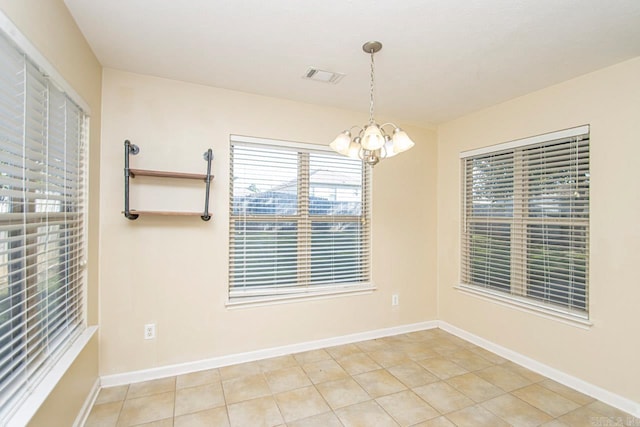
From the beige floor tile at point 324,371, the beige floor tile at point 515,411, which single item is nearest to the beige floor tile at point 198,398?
the beige floor tile at point 324,371

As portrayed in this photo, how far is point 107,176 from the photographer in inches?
93.3

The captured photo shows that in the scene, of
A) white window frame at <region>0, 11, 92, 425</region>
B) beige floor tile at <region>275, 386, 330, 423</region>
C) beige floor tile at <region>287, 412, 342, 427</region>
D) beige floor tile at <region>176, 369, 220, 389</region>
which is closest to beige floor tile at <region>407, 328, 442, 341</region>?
beige floor tile at <region>275, 386, 330, 423</region>

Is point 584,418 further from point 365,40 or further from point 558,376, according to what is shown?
point 365,40

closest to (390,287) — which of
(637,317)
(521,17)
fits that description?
(637,317)

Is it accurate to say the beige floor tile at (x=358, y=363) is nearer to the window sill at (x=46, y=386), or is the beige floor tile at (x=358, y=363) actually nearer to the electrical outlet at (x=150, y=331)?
the electrical outlet at (x=150, y=331)

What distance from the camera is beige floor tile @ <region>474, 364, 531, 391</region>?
245cm

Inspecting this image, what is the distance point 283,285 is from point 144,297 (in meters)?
1.18

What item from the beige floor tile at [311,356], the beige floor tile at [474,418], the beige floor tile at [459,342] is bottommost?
the beige floor tile at [459,342]

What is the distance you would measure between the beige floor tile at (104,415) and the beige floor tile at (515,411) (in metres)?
2.51

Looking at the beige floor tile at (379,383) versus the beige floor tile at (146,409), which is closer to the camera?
the beige floor tile at (146,409)

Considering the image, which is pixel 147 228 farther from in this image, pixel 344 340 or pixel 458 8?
pixel 458 8

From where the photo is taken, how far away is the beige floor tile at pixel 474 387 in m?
2.30

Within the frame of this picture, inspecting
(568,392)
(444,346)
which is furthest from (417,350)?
(568,392)

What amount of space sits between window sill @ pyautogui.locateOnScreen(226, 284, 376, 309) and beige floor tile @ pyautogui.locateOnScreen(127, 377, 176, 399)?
0.70m
